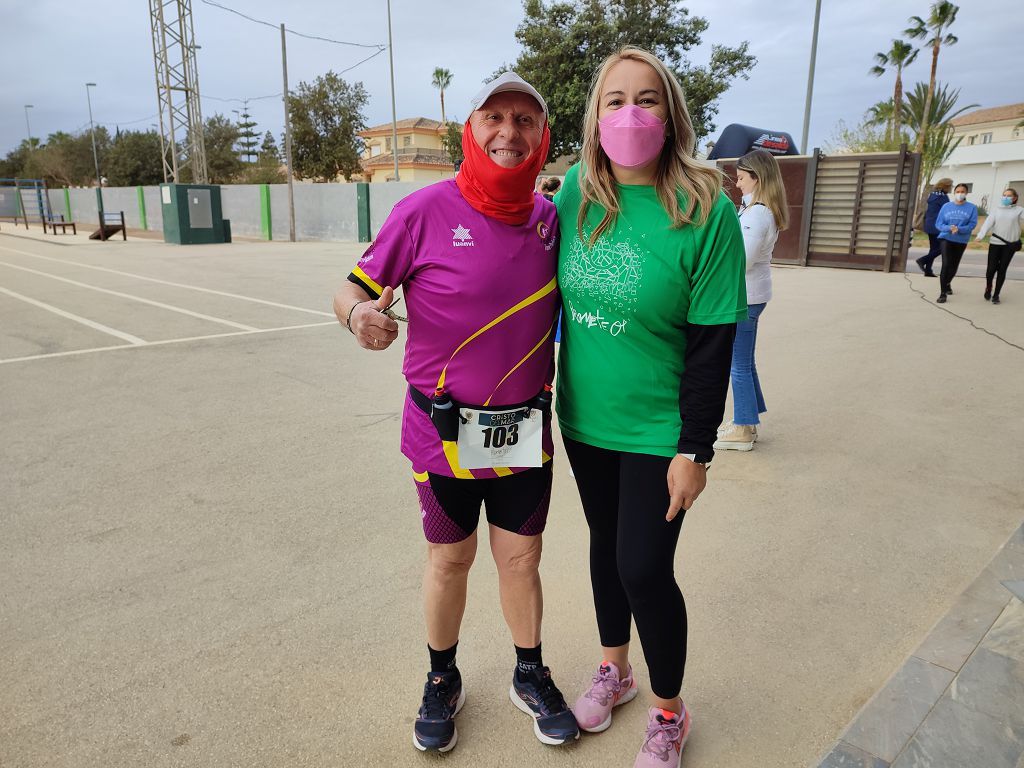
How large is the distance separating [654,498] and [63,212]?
53009 millimetres

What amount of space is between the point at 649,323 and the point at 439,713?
4.34 ft

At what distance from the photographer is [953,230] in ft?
36.8

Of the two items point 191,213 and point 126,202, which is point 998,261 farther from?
point 126,202

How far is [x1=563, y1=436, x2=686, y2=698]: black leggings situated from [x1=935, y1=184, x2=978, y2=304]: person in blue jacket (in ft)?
37.1

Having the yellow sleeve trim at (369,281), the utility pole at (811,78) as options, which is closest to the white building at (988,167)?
the utility pole at (811,78)

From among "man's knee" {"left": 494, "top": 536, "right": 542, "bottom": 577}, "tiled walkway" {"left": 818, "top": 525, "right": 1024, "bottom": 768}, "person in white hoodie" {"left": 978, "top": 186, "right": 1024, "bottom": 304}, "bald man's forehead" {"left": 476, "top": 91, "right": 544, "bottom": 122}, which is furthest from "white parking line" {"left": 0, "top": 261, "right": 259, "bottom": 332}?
"person in white hoodie" {"left": 978, "top": 186, "right": 1024, "bottom": 304}

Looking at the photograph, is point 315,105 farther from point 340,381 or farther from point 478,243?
point 478,243

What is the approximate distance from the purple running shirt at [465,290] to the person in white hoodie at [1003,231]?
11.2 meters

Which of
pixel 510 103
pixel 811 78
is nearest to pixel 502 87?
pixel 510 103

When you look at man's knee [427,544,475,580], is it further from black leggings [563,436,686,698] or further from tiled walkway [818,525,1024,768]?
tiled walkway [818,525,1024,768]

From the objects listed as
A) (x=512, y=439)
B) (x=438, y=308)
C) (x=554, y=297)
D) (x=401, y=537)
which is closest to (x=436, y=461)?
→ (x=512, y=439)

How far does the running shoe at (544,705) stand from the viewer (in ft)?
7.09

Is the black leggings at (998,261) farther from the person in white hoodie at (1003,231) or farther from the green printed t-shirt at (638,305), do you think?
the green printed t-shirt at (638,305)

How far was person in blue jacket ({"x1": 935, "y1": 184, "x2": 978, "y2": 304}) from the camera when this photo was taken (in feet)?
36.6
